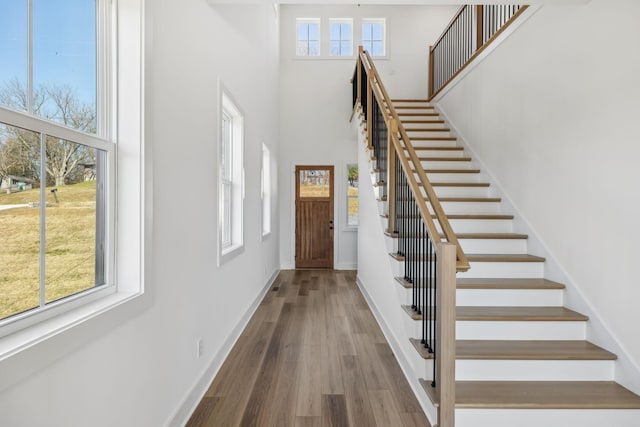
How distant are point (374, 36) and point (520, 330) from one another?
664 cm

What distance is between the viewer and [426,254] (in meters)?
2.16

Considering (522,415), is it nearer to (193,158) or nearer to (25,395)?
(25,395)

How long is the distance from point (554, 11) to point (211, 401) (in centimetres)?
385

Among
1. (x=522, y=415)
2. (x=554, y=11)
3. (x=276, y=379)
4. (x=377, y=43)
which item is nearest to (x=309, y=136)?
(x=377, y=43)

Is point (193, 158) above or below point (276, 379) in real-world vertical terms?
above

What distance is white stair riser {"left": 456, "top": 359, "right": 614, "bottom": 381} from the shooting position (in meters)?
2.16

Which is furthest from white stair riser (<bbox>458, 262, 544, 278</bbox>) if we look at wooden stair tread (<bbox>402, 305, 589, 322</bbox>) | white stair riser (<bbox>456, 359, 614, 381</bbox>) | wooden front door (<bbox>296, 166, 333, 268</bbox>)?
wooden front door (<bbox>296, 166, 333, 268</bbox>)

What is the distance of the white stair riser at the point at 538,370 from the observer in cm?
216

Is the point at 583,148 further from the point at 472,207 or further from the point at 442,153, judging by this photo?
the point at 442,153

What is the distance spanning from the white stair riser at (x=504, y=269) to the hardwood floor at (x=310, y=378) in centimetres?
99

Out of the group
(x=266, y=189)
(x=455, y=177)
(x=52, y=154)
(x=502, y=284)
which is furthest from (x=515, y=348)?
(x=266, y=189)

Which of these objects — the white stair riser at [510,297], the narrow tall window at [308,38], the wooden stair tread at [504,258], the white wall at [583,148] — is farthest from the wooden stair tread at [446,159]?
the narrow tall window at [308,38]

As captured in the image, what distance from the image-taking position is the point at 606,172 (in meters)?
2.28

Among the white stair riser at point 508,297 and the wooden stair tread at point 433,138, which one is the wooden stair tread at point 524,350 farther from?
the wooden stair tread at point 433,138
